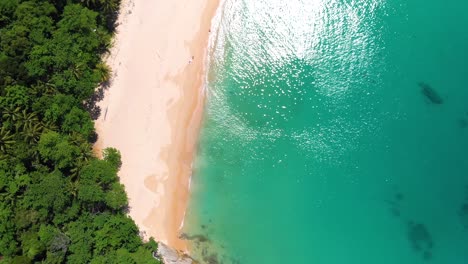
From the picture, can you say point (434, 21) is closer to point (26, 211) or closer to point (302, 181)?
point (302, 181)

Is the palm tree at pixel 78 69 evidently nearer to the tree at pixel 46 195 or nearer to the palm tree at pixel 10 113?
the palm tree at pixel 10 113

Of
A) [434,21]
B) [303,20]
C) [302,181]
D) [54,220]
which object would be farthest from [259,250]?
[434,21]

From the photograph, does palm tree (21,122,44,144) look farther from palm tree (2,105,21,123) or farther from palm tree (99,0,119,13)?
palm tree (99,0,119,13)

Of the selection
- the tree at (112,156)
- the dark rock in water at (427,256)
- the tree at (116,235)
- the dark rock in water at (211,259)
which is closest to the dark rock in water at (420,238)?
the dark rock in water at (427,256)

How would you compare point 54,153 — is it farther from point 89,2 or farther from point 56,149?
point 89,2

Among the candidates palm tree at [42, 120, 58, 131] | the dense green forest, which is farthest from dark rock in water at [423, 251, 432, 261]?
palm tree at [42, 120, 58, 131]

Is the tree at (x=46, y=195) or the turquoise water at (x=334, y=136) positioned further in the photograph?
the turquoise water at (x=334, y=136)

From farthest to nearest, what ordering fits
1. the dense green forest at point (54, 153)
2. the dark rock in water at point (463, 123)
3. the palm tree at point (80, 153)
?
the dark rock in water at point (463, 123)
the palm tree at point (80, 153)
the dense green forest at point (54, 153)
